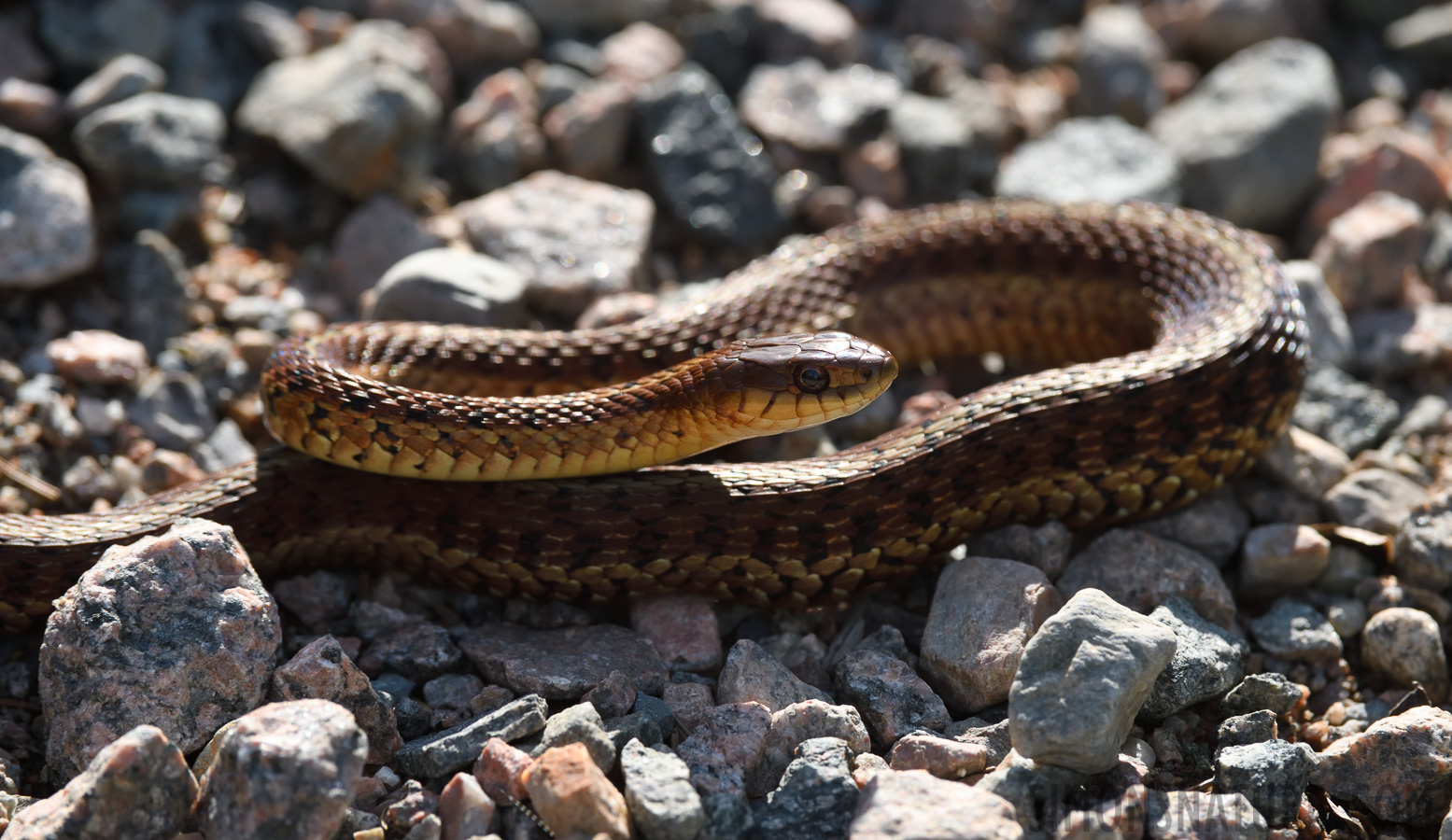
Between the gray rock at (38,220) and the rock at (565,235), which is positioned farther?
the rock at (565,235)

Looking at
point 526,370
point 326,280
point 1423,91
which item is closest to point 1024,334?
point 526,370

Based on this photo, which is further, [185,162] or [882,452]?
[185,162]

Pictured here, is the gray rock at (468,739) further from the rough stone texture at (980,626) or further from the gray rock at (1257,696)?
the gray rock at (1257,696)

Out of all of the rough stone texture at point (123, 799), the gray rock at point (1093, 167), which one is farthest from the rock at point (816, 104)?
the rough stone texture at point (123, 799)

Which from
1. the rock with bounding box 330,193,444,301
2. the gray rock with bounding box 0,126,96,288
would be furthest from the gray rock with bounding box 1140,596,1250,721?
the gray rock with bounding box 0,126,96,288

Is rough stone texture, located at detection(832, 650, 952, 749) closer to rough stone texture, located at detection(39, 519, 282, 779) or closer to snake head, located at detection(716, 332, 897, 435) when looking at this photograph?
snake head, located at detection(716, 332, 897, 435)

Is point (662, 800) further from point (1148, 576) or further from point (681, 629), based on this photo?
point (1148, 576)

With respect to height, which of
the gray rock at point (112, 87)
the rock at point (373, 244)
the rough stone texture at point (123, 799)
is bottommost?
the rough stone texture at point (123, 799)

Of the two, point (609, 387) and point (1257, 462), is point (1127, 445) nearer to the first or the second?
point (1257, 462)
